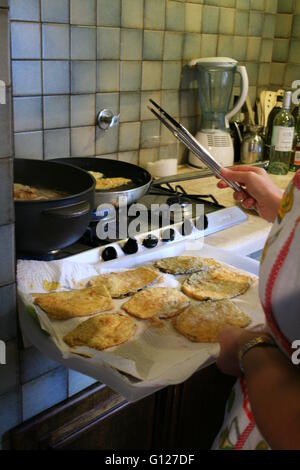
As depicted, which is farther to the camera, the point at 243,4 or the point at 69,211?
the point at 243,4

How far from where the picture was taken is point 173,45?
5.89 ft

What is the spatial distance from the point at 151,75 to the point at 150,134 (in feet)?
0.65

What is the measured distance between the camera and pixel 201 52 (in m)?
1.91

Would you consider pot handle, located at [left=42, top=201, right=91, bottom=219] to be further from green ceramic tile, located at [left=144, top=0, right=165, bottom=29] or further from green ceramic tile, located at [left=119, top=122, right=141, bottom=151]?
green ceramic tile, located at [left=144, top=0, right=165, bottom=29]

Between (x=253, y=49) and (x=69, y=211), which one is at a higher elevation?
(x=253, y=49)

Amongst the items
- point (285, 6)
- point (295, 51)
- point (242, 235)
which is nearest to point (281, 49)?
point (295, 51)

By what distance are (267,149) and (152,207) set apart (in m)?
0.89

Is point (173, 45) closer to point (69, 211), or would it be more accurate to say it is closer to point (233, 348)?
point (69, 211)

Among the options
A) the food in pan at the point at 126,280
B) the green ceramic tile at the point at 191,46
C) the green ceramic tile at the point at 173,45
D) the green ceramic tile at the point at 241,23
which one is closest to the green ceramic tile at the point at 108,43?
the green ceramic tile at the point at 173,45

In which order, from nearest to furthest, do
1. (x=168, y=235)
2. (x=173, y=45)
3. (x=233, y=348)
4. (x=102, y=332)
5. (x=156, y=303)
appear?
(x=233, y=348)
(x=102, y=332)
(x=156, y=303)
(x=168, y=235)
(x=173, y=45)

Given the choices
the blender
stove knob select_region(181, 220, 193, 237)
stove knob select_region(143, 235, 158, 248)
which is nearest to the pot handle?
stove knob select_region(143, 235, 158, 248)

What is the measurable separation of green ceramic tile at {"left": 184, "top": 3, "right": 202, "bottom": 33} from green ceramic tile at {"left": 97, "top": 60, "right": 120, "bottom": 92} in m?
0.36

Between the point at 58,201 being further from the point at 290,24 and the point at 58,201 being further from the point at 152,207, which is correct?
the point at 290,24

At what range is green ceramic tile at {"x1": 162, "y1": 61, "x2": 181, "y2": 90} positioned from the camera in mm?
1804
